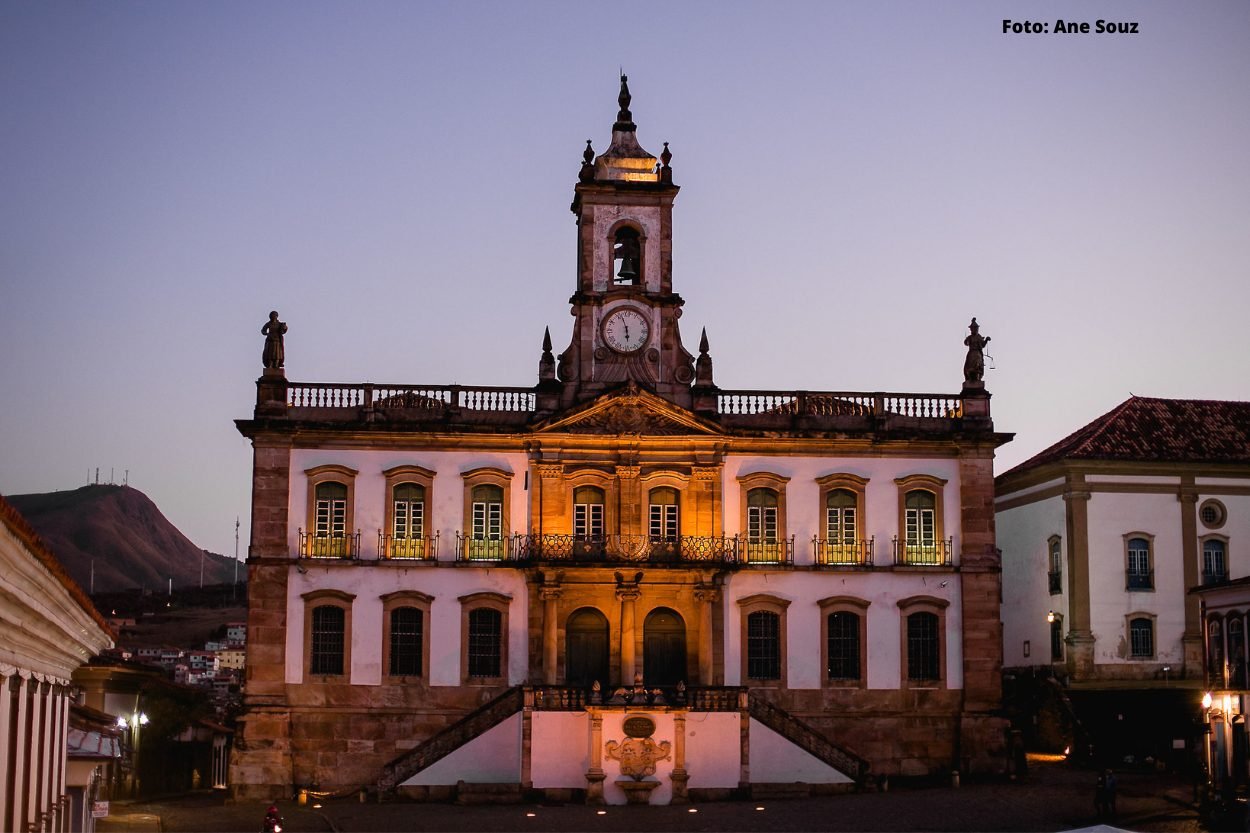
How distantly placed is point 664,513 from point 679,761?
264 inches

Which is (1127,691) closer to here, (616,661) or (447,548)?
(616,661)

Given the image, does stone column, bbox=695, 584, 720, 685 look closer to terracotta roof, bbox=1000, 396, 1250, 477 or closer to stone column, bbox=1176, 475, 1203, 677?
terracotta roof, bbox=1000, 396, 1250, 477

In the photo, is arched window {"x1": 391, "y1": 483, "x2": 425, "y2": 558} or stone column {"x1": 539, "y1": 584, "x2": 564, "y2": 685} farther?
arched window {"x1": 391, "y1": 483, "x2": 425, "y2": 558}

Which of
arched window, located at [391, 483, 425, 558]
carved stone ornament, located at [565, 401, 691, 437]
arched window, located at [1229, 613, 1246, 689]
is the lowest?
arched window, located at [1229, 613, 1246, 689]

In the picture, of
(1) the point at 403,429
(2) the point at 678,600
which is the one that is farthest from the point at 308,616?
(2) the point at 678,600

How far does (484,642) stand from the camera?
139 feet

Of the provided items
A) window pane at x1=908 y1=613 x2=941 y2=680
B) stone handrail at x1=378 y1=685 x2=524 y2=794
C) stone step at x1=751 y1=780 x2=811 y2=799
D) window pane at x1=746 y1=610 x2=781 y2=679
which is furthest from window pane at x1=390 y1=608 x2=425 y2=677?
window pane at x1=908 y1=613 x2=941 y2=680

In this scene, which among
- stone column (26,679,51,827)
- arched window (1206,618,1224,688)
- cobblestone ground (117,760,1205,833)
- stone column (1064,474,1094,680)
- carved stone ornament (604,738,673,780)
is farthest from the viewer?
stone column (1064,474,1094,680)

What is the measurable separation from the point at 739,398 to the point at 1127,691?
43.0ft

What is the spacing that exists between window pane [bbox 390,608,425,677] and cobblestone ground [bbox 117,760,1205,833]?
139 inches

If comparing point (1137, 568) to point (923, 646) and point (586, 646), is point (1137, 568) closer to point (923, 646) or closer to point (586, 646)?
point (923, 646)

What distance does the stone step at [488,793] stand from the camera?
38.7 metres

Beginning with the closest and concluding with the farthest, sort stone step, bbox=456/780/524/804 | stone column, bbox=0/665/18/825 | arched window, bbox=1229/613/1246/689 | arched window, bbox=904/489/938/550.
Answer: stone column, bbox=0/665/18/825
arched window, bbox=1229/613/1246/689
stone step, bbox=456/780/524/804
arched window, bbox=904/489/938/550

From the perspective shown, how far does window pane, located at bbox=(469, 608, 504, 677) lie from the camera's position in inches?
1658
